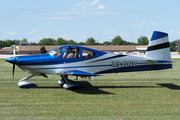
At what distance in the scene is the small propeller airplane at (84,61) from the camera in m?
10.7

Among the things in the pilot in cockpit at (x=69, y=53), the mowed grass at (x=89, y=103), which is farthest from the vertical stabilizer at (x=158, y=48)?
the pilot in cockpit at (x=69, y=53)

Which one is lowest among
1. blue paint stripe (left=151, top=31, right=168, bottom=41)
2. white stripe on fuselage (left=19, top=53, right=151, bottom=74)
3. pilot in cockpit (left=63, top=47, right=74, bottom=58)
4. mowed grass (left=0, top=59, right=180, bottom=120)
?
mowed grass (left=0, top=59, right=180, bottom=120)

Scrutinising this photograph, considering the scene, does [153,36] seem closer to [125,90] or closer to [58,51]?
[125,90]

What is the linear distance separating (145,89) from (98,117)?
519 cm

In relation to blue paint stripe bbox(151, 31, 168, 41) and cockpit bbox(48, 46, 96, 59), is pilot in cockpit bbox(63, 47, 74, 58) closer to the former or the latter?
cockpit bbox(48, 46, 96, 59)

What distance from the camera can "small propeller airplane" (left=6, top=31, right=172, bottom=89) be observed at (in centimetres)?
1067

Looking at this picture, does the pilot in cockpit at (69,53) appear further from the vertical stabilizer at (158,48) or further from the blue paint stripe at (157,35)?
the blue paint stripe at (157,35)

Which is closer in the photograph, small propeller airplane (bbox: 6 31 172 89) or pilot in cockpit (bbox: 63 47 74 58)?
small propeller airplane (bbox: 6 31 172 89)

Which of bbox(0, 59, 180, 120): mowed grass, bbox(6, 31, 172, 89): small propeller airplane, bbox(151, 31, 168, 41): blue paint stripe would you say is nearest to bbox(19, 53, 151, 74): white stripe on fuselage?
bbox(6, 31, 172, 89): small propeller airplane

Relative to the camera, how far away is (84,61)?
1099 cm

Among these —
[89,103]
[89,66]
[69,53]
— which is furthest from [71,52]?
[89,103]

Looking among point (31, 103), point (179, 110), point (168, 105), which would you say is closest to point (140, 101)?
point (168, 105)

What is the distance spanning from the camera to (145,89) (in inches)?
432

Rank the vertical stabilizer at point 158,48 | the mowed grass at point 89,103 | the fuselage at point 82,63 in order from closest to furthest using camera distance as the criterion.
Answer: the mowed grass at point 89,103 < the fuselage at point 82,63 < the vertical stabilizer at point 158,48
